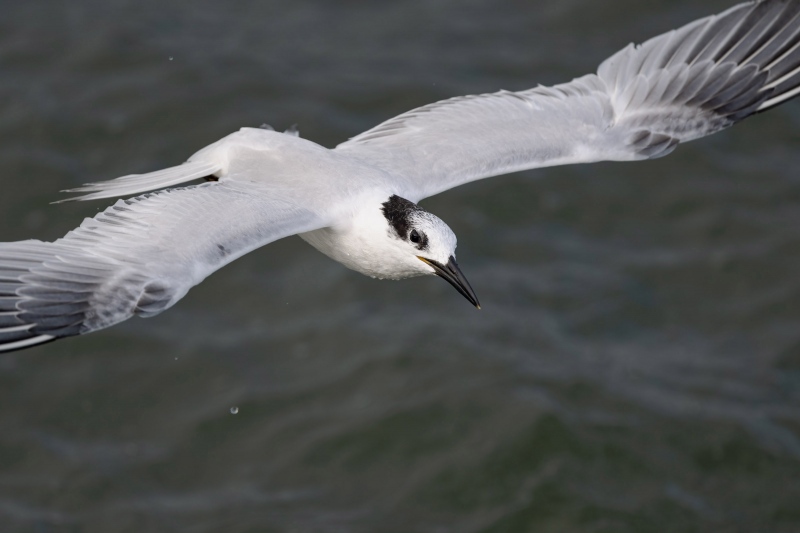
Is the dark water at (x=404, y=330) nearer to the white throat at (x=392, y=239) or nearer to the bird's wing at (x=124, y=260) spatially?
the white throat at (x=392, y=239)

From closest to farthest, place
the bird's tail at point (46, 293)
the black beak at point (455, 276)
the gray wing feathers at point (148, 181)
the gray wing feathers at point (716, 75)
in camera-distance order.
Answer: the bird's tail at point (46, 293) → the black beak at point (455, 276) → the gray wing feathers at point (148, 181) → the gray wing feathers at point (716, 75)

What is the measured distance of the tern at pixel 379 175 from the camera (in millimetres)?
5367

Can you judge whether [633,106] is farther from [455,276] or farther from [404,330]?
[404,330]

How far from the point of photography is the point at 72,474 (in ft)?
30.7

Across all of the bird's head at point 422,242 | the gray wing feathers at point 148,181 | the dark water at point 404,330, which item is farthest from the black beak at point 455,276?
the dark water at point 404,330

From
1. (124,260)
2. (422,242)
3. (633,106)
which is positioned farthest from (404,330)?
(124,260)

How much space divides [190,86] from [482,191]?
3346mm

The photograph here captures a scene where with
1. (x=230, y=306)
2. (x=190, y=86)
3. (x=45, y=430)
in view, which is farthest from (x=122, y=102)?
(x=45, y=430)

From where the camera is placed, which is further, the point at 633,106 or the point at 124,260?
the point at 633,106

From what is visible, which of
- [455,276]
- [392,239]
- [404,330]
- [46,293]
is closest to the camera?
[46,293]

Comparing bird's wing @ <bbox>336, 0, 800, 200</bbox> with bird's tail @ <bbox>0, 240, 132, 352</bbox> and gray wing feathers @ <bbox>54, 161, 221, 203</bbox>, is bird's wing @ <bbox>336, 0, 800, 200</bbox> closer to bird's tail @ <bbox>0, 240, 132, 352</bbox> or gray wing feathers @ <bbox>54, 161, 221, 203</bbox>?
gray wing feathers @ <bbox>54, 161, 221, 203</bbox>

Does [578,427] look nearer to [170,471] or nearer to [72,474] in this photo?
[170,471]

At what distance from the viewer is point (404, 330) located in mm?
10344

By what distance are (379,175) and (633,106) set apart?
195cm
